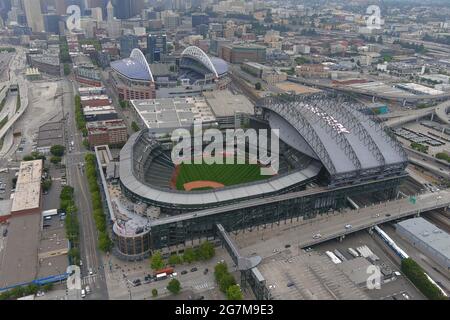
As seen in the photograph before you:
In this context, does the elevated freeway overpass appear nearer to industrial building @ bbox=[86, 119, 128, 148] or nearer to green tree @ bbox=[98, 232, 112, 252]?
industrial building @ bbox=[86, 119, 128, 148]

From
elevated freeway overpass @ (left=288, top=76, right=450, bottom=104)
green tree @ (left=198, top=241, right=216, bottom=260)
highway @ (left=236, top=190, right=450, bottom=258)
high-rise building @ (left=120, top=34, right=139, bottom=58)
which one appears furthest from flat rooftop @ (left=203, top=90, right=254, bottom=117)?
high-rise building @ (left=120, top=34, right=139, bottom=58)

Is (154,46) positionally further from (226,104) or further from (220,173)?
(220,173)

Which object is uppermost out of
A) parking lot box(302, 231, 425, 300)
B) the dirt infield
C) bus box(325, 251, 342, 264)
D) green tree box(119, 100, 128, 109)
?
green tree box(119, 100, 128, 109)

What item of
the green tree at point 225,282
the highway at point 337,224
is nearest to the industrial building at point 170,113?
the highway at point 337,224

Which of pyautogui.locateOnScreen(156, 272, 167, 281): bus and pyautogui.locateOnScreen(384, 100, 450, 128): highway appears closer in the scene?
pyautogui.locateOnScreen(156, 272, 167, 281): bus

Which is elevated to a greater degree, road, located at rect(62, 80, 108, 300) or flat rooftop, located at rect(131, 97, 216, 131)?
flat rooftop, located at rect(131, 97, 216, 131)

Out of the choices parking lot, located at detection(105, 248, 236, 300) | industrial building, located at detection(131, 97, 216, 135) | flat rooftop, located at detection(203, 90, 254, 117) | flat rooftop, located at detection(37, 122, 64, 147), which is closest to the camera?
parking lot, located at detection(105, 248, 236, 300)

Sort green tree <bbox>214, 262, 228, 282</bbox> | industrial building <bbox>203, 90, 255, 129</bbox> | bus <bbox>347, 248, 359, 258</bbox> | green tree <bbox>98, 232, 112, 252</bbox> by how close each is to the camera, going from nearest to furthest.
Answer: green tree <bbox>214, 262, 228, 282</bbox> < green tree <bbox>98, 232, 112, 252</bbox> < bus <bbox>347, 248, 359, 258</bbox> < industrial building <bbox>203, 90, 255, 129</bbox>

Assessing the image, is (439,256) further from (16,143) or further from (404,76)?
(404,76)
